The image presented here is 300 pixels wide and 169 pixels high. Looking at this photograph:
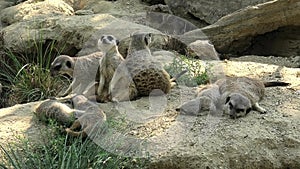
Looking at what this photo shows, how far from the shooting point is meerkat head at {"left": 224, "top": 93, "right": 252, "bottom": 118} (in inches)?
177

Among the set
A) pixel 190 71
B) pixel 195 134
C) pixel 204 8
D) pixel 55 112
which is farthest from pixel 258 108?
pixel 204 8

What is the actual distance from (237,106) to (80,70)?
66.5 inches

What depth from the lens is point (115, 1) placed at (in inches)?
372

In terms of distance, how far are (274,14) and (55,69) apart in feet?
9.38

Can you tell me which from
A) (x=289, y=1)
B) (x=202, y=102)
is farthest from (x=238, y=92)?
(x=289, y=1)

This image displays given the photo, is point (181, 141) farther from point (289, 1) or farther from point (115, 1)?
point (115, 1)

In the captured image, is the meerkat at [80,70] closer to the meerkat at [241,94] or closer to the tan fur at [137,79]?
the tan fur at [137,79]

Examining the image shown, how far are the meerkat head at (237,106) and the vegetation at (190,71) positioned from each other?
0.88 m

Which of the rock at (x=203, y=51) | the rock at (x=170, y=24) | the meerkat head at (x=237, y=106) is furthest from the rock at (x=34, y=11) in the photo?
the meerkat head at (x=237, y=106)

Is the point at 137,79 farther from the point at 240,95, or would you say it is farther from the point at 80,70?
the point at 240,95

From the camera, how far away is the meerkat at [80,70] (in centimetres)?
538

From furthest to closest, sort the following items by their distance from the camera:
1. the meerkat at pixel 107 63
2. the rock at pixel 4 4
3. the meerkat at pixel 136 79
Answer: the rock at pixel 4 4
the meerkat at pixel 107 63
the meerkat at pixel 136 79

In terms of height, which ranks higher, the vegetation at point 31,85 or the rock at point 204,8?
the rock at point 204,8

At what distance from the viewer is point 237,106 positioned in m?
4.49
